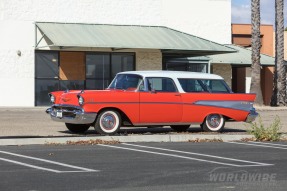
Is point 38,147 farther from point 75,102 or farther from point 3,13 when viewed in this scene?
point 3,13

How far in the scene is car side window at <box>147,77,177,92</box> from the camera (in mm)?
19578

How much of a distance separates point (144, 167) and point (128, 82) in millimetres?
7662

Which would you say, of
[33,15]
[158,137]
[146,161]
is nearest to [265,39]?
[33,15]

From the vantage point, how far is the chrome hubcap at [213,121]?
2038cm

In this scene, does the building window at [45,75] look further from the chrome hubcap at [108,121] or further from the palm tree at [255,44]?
the chrome hubcap at [108,121]

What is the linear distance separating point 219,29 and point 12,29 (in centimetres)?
1282

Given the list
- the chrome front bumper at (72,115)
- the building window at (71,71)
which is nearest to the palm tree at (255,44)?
the building window at (71,71)

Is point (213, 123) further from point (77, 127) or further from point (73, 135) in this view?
point (73, 135)

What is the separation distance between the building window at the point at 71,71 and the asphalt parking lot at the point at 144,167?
21189 mm

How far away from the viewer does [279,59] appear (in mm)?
40844

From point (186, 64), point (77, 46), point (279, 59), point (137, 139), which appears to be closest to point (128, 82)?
point (137, 139)

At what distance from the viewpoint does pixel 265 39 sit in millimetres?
48312

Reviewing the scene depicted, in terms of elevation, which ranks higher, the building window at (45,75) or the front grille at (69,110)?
the building window at (45,75)

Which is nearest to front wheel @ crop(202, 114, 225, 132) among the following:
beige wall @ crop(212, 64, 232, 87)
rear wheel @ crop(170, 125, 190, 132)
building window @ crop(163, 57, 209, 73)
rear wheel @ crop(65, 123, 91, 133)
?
rear wheel @ crop(170, 125, 190, 132)
